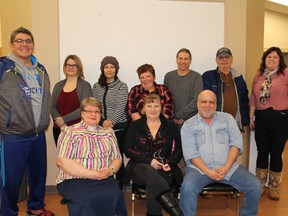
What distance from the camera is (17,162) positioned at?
2.67 m

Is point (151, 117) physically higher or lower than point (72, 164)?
higher

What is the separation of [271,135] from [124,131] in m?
1.65

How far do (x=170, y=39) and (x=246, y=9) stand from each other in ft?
3.23

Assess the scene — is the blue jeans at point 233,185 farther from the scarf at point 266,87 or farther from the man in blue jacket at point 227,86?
the scarf at point 266,87

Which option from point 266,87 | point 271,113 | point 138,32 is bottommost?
point 271,113

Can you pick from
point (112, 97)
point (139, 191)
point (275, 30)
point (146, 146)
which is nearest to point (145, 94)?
point (112, 97)

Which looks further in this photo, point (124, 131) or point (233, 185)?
point (124, 131)

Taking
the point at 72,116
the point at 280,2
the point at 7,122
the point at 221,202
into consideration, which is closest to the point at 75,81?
the point at 72,116

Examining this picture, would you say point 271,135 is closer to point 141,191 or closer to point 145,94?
point 145,94

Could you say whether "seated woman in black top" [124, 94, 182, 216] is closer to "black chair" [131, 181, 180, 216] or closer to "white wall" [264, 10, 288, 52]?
"black chair" [131, 181, 180, 216]

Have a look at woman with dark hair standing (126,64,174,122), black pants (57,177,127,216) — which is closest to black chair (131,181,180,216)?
black pants (57,177,127,216)

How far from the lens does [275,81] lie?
11.4ft

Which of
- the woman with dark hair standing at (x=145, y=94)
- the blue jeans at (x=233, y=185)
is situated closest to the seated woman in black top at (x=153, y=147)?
the blue jeans at (x=233, y=185)

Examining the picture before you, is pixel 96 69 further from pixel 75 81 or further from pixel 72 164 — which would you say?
pixel 72 164
